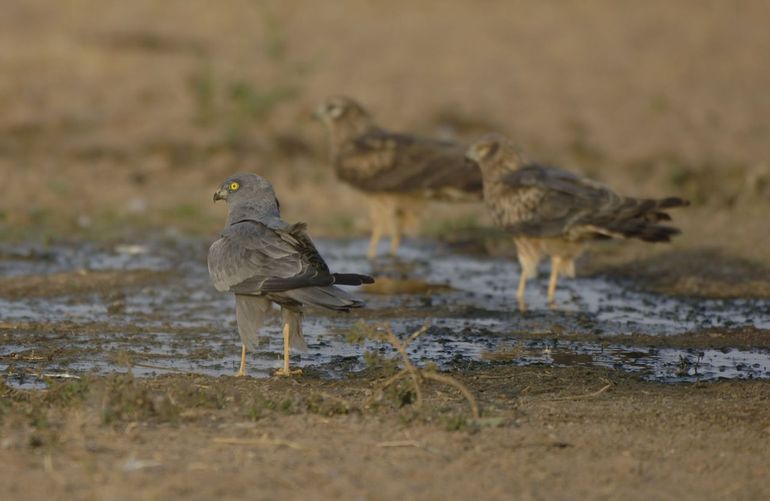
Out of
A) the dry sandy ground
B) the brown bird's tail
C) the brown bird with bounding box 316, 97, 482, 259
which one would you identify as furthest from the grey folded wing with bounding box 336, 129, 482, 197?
the dry sandy ground

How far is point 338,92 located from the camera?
54.2 feet

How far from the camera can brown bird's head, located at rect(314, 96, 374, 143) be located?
41.9ft

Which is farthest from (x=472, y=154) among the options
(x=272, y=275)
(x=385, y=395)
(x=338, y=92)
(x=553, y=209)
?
(x=338, y=92)

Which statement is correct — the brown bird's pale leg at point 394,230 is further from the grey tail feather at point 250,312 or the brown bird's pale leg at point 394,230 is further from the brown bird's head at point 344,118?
the grey tail feather at point 250,312

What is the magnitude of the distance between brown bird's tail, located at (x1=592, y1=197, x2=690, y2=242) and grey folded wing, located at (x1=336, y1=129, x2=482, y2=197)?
2.10 meters

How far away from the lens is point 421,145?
1216cm

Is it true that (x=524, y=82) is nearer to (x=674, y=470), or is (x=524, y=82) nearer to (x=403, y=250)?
(x=403, y=250)

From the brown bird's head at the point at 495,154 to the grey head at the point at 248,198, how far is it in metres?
3.18

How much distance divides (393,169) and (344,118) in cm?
105

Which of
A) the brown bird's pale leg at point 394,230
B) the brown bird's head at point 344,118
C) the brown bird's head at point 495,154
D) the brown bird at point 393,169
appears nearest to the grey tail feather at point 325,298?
the brown bird's head at point 495,154

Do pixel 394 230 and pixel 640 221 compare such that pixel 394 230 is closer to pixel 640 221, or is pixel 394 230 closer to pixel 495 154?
pixel 495 154

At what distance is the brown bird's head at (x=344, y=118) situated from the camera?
12766 millimetres

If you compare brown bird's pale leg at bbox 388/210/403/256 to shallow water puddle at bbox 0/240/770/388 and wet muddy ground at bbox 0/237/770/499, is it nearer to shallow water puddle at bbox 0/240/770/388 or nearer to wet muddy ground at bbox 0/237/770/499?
shallow water puddle at bbox 0/240/770/388

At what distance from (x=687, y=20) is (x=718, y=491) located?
631 inches
